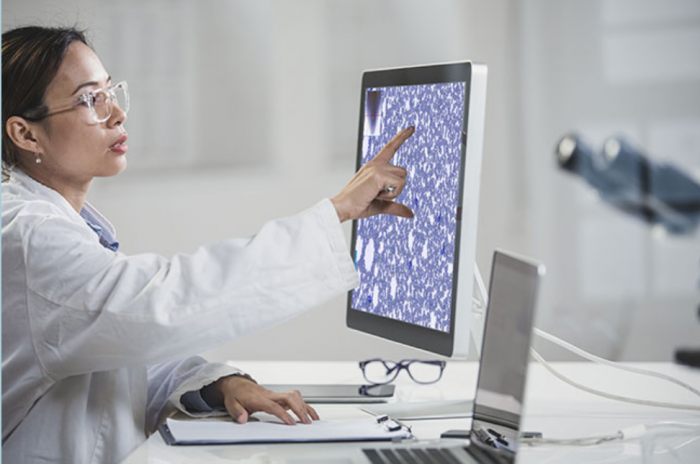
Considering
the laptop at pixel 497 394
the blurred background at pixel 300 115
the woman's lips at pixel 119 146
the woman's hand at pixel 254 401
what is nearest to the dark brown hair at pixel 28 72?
the woman's lips at pixel 119 146

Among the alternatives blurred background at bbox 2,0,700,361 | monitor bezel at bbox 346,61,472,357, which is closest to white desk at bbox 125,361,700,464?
monitor bezel at bbox 346,61,472,357

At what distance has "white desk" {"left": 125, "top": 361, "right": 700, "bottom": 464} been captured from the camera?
106 cm

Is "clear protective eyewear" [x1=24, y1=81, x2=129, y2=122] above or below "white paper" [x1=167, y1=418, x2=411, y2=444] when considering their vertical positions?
above

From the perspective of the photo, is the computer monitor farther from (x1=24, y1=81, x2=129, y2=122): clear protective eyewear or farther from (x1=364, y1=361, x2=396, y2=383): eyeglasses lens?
(x1=24, y1=81, x2=129, y2=122): clear protective eyewear

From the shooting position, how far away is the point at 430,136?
1257 mm

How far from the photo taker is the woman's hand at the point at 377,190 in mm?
1170

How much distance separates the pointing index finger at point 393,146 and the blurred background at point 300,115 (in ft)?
9.09

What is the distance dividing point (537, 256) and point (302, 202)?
3.88 feet

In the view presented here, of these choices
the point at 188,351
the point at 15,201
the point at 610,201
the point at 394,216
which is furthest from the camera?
the point at 610,201

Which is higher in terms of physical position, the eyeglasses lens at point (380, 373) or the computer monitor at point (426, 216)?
the computer monitor at point (426, 216)

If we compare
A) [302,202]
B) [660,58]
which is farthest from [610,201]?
[302,202]

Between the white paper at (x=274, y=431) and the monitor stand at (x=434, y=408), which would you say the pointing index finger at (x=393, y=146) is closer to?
the monitor stand at (x=434, y=408)

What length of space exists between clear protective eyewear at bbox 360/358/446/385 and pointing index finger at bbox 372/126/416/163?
47 centimetres

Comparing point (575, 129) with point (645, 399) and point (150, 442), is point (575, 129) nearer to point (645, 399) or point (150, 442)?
point (645, 399)
